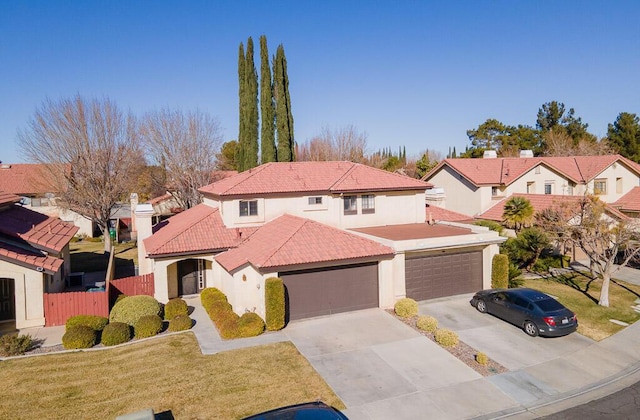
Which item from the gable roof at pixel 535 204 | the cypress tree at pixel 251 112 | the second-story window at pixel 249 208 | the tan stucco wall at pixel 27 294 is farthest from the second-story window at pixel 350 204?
the cypress tree at pixel 251 112

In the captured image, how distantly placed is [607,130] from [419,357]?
215ft

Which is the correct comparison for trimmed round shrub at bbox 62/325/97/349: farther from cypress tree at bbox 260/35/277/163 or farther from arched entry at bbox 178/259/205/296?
cypress tree at bbox 260/35/277/163

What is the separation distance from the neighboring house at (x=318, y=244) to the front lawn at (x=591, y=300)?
432 cm

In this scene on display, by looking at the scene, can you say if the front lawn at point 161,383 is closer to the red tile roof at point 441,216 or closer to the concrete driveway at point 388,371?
the concrete driveway at point 388,371

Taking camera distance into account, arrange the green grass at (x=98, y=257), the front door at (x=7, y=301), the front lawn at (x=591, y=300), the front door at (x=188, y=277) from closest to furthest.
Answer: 1. the front lawn at (x=591, y=300)
2. the front door at (x=7, y=301)
3. the front door at (x=188, y=277)
4. the green grass at (x=98, y=257)

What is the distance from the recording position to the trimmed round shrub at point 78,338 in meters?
16.5

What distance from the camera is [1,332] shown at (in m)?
18.7

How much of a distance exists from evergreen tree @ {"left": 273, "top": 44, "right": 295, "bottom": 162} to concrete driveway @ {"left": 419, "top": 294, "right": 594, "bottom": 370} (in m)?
26.5

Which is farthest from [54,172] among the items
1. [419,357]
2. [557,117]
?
[557,117]

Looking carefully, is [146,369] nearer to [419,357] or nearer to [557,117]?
[419,357]

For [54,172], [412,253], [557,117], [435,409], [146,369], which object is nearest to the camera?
[435,409]

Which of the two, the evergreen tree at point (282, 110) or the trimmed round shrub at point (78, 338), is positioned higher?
the evergreen tree at point (282, 110)

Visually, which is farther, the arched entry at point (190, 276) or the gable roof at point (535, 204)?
the gable roof at point (535, 204)

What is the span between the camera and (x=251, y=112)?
147ft
